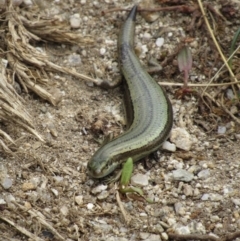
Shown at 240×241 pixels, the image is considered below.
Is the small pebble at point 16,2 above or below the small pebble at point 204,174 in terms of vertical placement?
above

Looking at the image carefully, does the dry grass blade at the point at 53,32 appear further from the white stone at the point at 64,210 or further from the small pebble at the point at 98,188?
the white stone at the point at 64,210

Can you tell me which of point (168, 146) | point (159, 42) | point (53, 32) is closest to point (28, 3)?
point (53, 32)

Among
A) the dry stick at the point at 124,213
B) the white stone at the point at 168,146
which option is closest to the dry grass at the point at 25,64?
the dry stick at the point at 124,213

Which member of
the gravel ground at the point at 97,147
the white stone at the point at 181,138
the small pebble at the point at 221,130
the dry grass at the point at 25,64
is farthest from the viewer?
the small pebble at the point at 221,130

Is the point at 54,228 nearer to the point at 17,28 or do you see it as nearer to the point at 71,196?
the point at 71,196

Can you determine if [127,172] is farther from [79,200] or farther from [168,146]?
[168,146]
